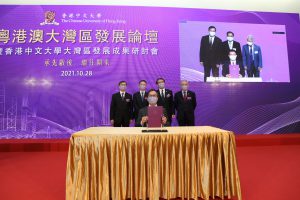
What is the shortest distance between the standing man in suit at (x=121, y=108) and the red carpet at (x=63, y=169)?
101 centimetres

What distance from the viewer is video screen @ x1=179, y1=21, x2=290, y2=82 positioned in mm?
5191

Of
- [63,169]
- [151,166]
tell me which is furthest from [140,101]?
[151,166]

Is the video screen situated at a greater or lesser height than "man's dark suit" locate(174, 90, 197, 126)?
greater

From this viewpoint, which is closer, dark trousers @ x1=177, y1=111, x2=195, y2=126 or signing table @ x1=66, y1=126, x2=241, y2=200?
signing table @ x1=66, y1=126, x2=241, y2=200

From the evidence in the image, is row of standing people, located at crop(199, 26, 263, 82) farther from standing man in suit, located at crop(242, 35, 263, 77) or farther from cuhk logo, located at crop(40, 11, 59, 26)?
cuhk logo, located at crop(40, 11, 59, 26)

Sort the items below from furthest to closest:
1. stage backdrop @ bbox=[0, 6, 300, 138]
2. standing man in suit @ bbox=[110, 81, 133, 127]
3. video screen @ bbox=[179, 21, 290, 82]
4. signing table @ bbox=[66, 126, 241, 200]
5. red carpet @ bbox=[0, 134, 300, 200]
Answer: video screen @ bbox=[179, 21, 290, 82] < stage backdrop @ bbox=[0, 6, 300, 138] < standing man in suit @ bbox=[110, 81, 133, 127] < red carpet @ bbox=[0, 134, 300, 200] < signing table @ bbox=[66, 126, 241, 200]

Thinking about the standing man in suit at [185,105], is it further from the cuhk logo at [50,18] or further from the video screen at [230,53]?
the cuhk logo at [50,18]

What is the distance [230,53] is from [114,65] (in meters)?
2.43

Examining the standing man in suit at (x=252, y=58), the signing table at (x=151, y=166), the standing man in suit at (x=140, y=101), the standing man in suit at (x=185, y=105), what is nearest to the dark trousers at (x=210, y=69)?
the standing man in suit at (x=252, y=58)

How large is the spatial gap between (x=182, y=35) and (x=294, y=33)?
256 cm

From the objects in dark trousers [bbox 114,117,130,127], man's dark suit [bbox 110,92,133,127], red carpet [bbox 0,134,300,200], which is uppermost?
man's dark suit [bbox 110,92,133,127]

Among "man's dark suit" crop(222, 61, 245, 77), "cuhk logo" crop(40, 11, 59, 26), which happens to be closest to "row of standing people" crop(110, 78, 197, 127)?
"man's dark suit" crop(222, 61, 245, 77)

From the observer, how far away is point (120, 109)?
13.8 feet

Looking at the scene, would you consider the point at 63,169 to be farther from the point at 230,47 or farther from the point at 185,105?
the point at 230,47
